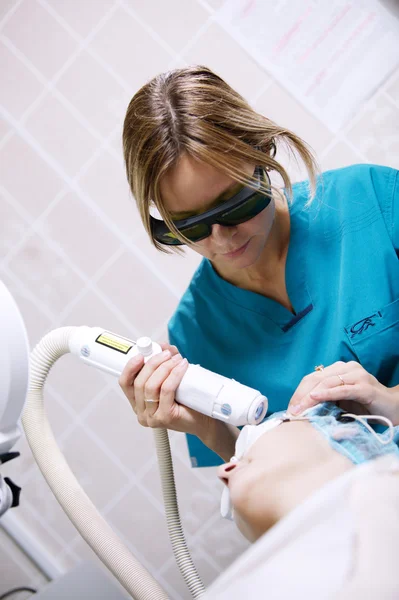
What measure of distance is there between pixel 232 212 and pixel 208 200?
5 cm

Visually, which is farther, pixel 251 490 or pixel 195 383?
pixel 195 383

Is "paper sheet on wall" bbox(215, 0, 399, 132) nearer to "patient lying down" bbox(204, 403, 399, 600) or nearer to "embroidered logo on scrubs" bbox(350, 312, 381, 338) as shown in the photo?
"embroidered logo on scrubs" bbox(350, 312, 381, 338)

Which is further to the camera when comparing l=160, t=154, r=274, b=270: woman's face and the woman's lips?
the woman's lips

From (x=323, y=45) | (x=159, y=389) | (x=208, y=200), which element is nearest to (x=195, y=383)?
(x=159, y=389)

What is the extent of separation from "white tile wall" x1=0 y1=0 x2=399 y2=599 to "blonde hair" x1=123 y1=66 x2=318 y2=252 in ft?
2.09

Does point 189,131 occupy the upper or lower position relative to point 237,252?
upper

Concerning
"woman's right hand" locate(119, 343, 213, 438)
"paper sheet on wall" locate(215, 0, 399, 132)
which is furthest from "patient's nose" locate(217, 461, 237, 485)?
"paper sheet on wall" locate(215, 0, 399, 132)

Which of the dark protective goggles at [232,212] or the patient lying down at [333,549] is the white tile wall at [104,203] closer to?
the dark protective goggles at [232,212]

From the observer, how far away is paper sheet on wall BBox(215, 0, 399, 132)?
1.68 metres

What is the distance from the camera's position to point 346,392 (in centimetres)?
93

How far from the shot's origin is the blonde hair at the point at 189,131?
104 cm

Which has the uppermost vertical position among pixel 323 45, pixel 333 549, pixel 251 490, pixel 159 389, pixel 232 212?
pixel 323 45

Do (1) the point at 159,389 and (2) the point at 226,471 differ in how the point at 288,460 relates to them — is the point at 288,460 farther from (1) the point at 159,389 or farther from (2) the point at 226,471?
(1) the point at 159,389

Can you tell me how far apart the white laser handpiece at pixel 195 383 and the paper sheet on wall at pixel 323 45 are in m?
1.00
